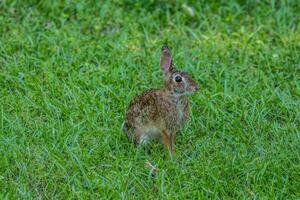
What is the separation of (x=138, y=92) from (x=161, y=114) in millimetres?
1009

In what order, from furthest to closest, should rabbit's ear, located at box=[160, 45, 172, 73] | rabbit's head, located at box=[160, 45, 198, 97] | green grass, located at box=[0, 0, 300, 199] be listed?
rabbit's ear, located at box=[160, 45, 172, 73], rabbit's head, located at box=[160, 45, 198, 97], green grass, located at box=[0, 0, 300, 199]

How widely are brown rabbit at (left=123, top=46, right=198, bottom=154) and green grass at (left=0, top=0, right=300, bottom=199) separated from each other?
0.11 meters

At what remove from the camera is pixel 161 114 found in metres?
6.88

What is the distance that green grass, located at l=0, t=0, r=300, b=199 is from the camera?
20.9 ft

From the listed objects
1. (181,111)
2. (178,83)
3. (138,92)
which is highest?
(178,83)

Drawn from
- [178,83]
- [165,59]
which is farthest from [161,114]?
[165,59]

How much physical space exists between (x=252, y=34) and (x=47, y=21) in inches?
84.8

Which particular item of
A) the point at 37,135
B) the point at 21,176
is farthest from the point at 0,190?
the point at 37,135

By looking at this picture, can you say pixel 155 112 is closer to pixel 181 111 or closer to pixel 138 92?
pixel 181 111

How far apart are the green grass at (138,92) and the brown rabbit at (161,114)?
0.36 feet

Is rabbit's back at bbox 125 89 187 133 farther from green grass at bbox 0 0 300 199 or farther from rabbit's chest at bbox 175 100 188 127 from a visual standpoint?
green grass at bbox 0 0 300 199

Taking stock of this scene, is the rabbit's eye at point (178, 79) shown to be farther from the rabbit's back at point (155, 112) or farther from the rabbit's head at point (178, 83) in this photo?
the rabbit's back at point (155, 112)

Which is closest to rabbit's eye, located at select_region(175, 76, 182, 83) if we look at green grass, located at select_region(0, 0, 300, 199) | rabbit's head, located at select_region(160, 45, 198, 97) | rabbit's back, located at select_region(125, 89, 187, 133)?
rabbit's head, located at select_region(160, 45, 198, 97)

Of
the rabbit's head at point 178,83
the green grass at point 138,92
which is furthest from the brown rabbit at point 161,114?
the green grass at point 138,92
